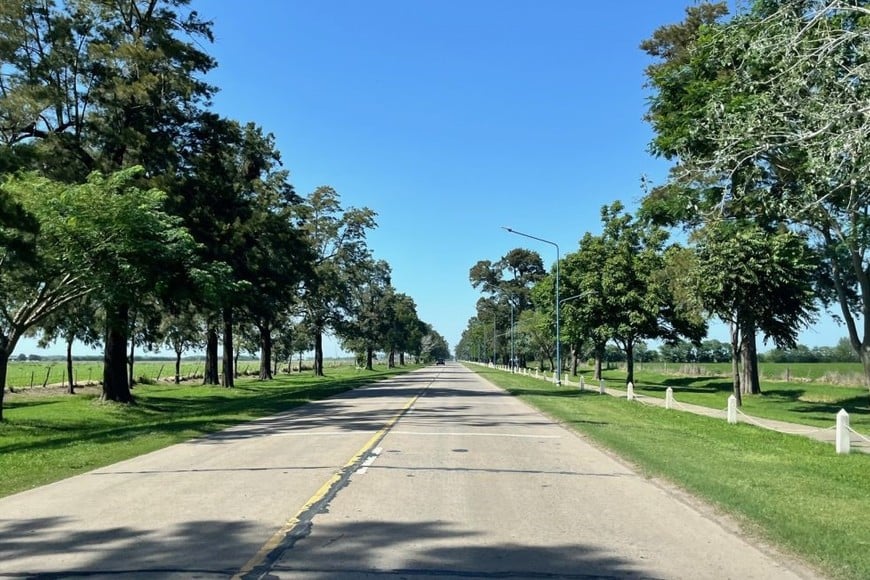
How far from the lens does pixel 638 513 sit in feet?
28.0

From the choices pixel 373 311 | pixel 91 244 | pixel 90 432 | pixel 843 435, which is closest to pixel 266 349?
pixel 373 311

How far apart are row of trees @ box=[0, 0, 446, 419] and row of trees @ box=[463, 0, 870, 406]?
15.9 metres

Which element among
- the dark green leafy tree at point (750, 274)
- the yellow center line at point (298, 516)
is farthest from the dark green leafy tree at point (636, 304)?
the yellow center line at point (298, 516)

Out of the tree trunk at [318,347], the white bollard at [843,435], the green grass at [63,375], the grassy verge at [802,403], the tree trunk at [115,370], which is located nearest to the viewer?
the white bollard at [843,435]

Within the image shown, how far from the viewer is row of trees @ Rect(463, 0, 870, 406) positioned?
33.1 feet

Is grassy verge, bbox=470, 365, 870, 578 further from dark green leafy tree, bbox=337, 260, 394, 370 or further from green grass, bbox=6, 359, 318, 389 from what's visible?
dark green leafy tree, bbox=337, 260, 394, 370

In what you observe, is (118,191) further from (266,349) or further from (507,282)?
(507,282)

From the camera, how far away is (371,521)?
310 inches

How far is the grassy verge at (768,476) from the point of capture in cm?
723

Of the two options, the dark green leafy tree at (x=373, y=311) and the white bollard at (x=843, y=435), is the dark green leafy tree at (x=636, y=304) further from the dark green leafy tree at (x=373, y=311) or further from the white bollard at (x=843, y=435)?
the dark green leafy tree at (x=373, y=311)

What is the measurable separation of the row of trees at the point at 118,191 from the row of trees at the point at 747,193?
15.9 metres

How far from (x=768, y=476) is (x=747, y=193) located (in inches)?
324

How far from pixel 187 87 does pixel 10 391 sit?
26.8 m

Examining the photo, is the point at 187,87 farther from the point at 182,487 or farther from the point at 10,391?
the point at 10,391
